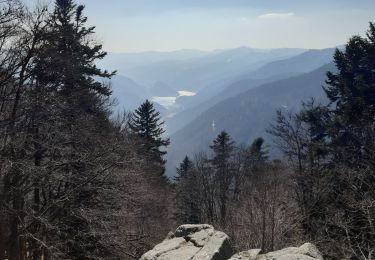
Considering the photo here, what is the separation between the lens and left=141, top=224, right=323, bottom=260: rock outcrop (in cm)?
908

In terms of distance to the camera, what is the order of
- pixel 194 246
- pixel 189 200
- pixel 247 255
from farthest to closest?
1. pixel 189 200
2. pixel 194 246
3. pixel 247 255

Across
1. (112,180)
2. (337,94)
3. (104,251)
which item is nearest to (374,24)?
(337,94)

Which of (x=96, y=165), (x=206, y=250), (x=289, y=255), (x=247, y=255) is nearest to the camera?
(x=289, y=255)

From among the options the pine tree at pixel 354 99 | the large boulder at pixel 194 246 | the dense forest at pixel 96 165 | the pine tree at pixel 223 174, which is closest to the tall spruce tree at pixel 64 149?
the dense forest at pixel 96 165

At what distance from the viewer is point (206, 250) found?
9.78 meters

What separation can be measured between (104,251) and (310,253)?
11.5m

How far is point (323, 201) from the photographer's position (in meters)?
24.4

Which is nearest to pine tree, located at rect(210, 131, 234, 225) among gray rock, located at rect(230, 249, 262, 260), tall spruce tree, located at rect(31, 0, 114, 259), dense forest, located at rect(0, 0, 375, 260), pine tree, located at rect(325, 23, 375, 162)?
dense forest, located at rect(0, 0, 375, 260)

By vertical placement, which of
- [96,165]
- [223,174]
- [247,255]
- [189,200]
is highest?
[96,165]

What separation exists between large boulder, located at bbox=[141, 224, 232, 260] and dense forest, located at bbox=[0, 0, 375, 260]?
4.02 m

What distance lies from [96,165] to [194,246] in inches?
318

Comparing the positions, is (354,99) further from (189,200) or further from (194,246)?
(189,200)

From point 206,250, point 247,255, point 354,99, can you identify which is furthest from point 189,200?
point 247,255

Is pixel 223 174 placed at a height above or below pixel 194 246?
below
